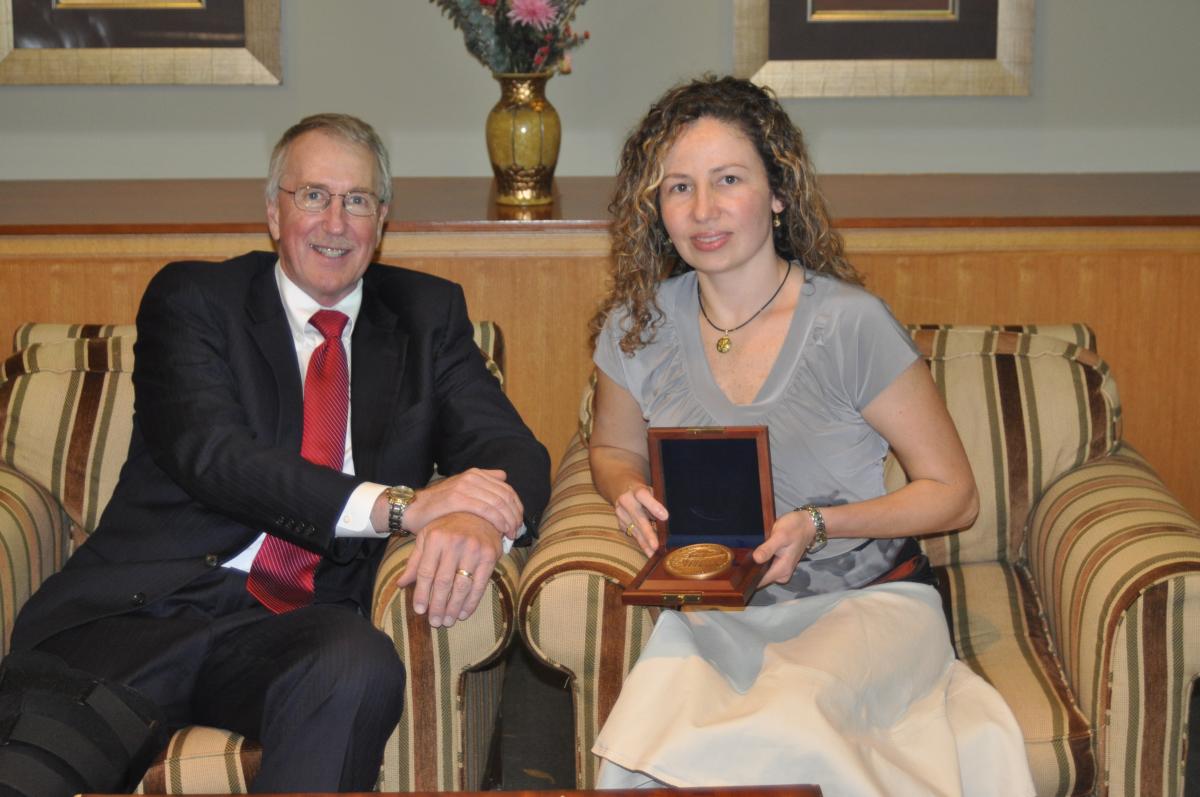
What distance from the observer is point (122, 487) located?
273cm

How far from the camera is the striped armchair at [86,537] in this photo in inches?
93.7

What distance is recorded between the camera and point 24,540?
276 cm

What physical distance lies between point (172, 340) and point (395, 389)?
1.38 ft

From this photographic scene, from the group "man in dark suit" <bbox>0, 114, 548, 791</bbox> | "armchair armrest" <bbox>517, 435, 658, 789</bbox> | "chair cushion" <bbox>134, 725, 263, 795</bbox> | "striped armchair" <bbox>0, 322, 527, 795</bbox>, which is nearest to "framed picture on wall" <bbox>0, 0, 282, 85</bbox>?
"striped armchair" <bbox>0, 322, 527, 795</bbox>

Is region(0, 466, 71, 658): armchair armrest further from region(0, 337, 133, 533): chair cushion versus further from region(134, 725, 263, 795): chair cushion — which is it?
region(134, 725, 263, 795): chair cushion

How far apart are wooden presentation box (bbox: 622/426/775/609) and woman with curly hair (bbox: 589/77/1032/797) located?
39 millimetres

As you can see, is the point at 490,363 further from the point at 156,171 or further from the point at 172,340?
the point at 156,171

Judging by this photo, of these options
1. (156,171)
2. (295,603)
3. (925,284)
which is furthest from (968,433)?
(156,171)

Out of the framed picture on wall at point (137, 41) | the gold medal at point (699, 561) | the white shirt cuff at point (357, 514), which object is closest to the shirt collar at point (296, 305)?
the white shirt cuff at point (357, 514)

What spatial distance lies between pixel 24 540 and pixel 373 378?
74 centimetres

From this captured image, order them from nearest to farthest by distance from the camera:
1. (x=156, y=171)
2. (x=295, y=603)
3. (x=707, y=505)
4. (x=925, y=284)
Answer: (x=707, y=505) < (x=295, y=603) < (x=925, y=284) < (x=156, y=171)

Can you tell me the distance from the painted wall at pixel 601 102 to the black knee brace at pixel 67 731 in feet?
7.39

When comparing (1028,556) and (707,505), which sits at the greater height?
A: (707,505)

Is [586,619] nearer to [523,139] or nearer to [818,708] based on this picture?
[818,708]
